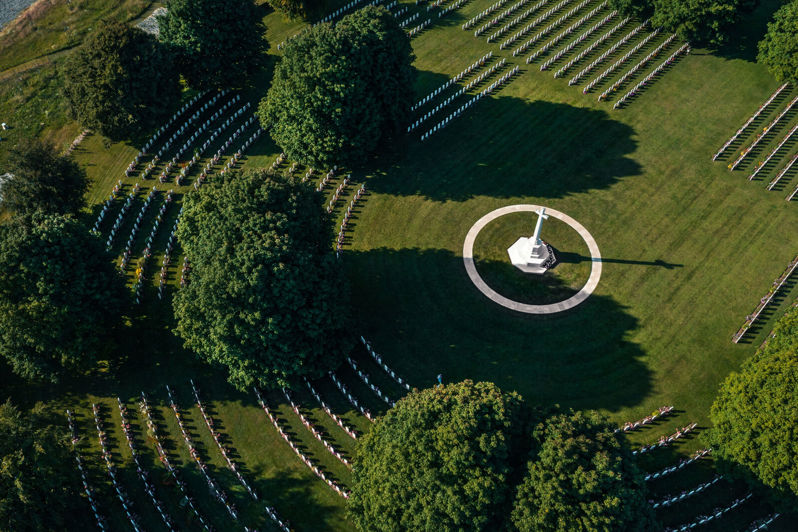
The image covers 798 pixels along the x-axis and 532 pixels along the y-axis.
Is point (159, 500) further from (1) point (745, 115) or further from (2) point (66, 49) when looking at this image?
(1) point (745, 115)

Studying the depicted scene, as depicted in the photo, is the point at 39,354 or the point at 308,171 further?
the point at 308,171

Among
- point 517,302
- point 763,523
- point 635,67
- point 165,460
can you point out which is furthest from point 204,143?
point 763,523

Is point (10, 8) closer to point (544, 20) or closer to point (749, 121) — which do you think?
point (544, 20)

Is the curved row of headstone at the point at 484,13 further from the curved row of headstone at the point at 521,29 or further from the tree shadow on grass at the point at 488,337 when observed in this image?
the tree shadow on grass at the point at 488,337

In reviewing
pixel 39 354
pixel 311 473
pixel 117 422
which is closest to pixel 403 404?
pixel 311 473

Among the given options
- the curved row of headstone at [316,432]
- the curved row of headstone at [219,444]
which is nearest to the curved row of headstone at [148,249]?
the curved row of headstone at [219,444]
